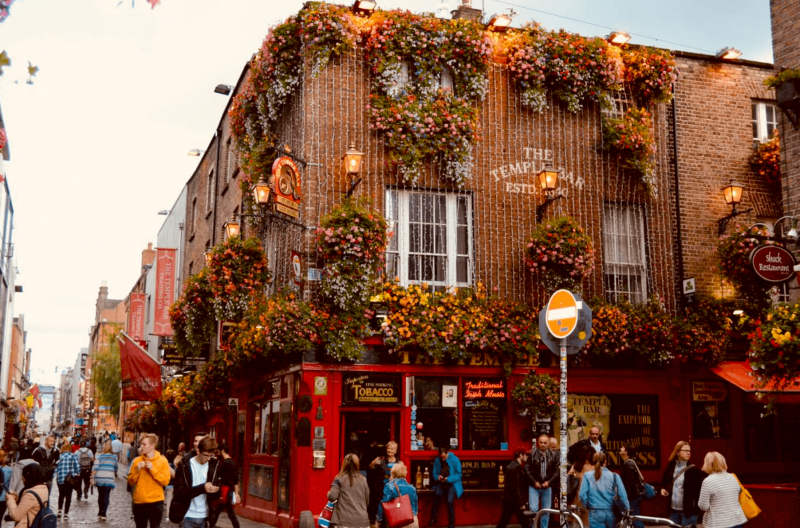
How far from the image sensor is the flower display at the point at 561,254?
1669 cm

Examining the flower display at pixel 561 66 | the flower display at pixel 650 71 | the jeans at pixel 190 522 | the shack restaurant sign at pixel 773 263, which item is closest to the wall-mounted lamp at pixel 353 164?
the flower display at pixel 561 66

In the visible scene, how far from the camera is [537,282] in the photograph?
17766 mm

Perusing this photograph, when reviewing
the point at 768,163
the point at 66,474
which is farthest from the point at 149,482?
the point at 768,163

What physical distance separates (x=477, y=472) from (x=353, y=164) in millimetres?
6474

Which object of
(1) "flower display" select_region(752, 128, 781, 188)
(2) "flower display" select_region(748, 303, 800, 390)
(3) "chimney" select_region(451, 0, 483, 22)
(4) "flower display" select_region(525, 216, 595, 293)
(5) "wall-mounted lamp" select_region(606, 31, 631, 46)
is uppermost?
(3) "chimney" select_region(451, 0, 483, 22)

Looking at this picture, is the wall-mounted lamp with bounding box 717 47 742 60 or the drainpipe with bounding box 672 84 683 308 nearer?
the drainpipe with bounding box 672 84 683 308

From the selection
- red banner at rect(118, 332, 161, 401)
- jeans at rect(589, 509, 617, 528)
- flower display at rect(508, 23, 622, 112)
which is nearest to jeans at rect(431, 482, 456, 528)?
jeans at rect(589, 509, 617, 528)

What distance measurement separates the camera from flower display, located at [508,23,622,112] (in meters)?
18.1

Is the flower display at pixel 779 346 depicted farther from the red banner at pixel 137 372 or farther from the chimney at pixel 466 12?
the red banner at pixel 137 372

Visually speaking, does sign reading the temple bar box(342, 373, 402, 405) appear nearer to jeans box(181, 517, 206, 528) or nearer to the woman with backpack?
jeans box(181, 517, 206, 528)

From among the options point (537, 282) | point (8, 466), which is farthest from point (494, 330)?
point (8, 466)

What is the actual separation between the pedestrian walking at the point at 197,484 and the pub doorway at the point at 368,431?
20.3 ft

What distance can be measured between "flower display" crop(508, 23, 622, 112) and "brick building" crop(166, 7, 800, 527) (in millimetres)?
380

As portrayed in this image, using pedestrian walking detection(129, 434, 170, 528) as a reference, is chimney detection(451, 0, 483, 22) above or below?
above
